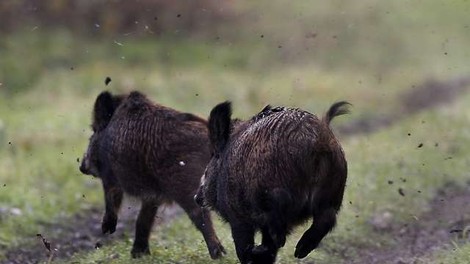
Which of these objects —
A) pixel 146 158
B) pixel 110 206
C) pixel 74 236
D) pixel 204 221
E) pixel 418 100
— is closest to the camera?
Answer: pixel 204 221

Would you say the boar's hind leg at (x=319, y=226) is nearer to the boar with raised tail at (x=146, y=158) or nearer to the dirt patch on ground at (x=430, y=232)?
the boar with raised tail at (x=146, y=158)

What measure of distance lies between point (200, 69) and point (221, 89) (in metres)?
1.94

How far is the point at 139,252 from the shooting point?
9.30 meters

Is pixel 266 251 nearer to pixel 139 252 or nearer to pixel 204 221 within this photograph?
pixel 204 221

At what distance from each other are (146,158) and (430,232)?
139 inches

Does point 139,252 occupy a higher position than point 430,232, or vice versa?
point 139,252

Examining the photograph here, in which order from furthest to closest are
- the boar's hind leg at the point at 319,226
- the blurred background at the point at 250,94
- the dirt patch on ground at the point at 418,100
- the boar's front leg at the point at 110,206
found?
1. the dirt patch on ground at the point at 418,100
2. the blurred background at the point at 250,94
3. the boar's front leg at the point at 110,206
4. the boar's hind leg at the point at 319,226

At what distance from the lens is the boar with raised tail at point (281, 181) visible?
688 centimetres

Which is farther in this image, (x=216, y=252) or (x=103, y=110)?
(x=103, y=110)

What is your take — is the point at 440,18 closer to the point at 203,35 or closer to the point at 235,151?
the point at 203,35

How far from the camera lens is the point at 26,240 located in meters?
10.7

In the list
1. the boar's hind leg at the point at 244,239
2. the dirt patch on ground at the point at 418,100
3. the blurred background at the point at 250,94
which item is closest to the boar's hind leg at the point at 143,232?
the blurred background at the point at 250,94

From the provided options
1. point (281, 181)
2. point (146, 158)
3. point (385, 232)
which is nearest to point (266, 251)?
point (281, 181)

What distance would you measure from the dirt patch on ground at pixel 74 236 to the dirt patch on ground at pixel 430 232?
7.29ft
